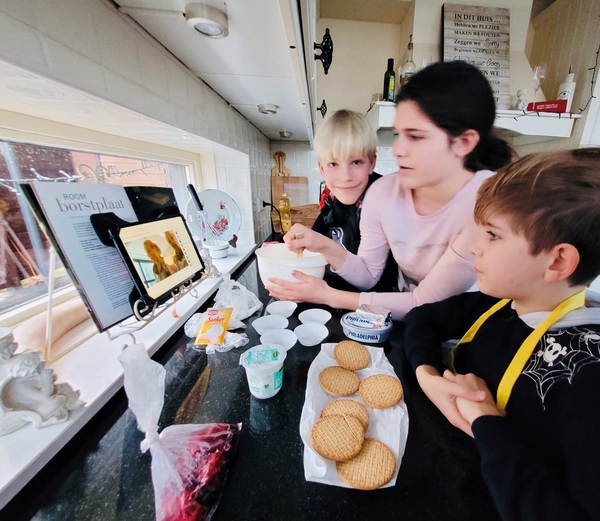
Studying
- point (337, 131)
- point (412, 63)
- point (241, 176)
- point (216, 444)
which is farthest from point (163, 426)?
point (412, 63)

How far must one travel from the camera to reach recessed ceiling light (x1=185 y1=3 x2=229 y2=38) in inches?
19.3

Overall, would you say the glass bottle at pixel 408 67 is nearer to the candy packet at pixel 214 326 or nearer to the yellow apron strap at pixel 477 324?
the yellow apron strap at pixel 477 324

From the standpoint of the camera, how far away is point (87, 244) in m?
0.48

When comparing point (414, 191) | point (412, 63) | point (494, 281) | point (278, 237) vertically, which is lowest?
point (278, 237)

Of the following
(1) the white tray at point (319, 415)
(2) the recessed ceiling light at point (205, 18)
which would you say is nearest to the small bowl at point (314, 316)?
(1) the white tray at point (319, 415)

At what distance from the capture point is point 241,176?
1473 millimetres

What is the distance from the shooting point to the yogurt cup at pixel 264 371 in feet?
1.46

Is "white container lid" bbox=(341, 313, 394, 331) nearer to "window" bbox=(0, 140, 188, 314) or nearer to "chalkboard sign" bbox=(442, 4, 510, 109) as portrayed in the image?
"window" bbox=(0, 140, 188, 314)

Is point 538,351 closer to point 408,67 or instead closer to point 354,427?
point 354,427

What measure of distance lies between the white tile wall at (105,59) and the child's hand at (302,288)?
0.53 m

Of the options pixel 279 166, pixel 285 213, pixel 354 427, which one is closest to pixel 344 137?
pixel 354 427

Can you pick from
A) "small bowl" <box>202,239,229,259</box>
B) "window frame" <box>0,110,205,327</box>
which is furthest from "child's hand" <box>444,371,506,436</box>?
"small bowl" <box>202,239,229,259</box>

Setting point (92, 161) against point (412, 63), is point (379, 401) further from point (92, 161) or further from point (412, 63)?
point (412, 63)

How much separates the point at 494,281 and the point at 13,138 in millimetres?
974
